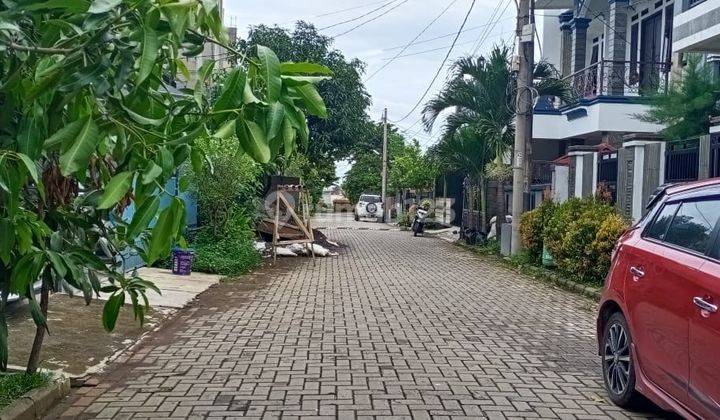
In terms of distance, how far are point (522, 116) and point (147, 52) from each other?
48.5 ft

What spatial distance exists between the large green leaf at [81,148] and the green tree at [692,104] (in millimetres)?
11043

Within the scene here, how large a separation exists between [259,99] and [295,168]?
1941 cm

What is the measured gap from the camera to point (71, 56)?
274 cm

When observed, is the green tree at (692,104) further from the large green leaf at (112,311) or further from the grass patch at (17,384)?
the grass patch at (17,384)

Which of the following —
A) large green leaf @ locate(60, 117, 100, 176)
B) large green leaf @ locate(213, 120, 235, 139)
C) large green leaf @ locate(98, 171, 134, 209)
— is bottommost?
large green leaf @ locate(98, 171, 134, 209)

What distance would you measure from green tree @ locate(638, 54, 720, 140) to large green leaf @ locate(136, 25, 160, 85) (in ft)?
35.8

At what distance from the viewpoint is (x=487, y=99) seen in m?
19.2

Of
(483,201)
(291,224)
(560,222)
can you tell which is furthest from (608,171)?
(291,224)

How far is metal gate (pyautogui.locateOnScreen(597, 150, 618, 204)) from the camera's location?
1330 centimetres

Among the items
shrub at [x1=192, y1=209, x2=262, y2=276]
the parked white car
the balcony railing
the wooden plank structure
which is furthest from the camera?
the parked white car

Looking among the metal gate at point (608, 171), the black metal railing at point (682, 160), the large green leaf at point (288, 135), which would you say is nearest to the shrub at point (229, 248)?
the metal gate at point (608, 171)

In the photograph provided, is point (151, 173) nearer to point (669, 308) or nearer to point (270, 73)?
point (270, 73)

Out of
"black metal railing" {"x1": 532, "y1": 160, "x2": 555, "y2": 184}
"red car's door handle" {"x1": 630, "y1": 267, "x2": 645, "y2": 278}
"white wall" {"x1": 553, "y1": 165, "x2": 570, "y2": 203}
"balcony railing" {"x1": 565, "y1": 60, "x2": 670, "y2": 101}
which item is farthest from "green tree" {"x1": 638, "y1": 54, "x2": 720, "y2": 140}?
"black metal railing" {"x1": 532, "y1": 160, "x2": 555, "y2": 184}

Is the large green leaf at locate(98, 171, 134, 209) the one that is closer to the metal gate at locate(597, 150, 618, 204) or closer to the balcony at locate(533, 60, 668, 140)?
the metal gate at locate(597, 150, 618, 204)
